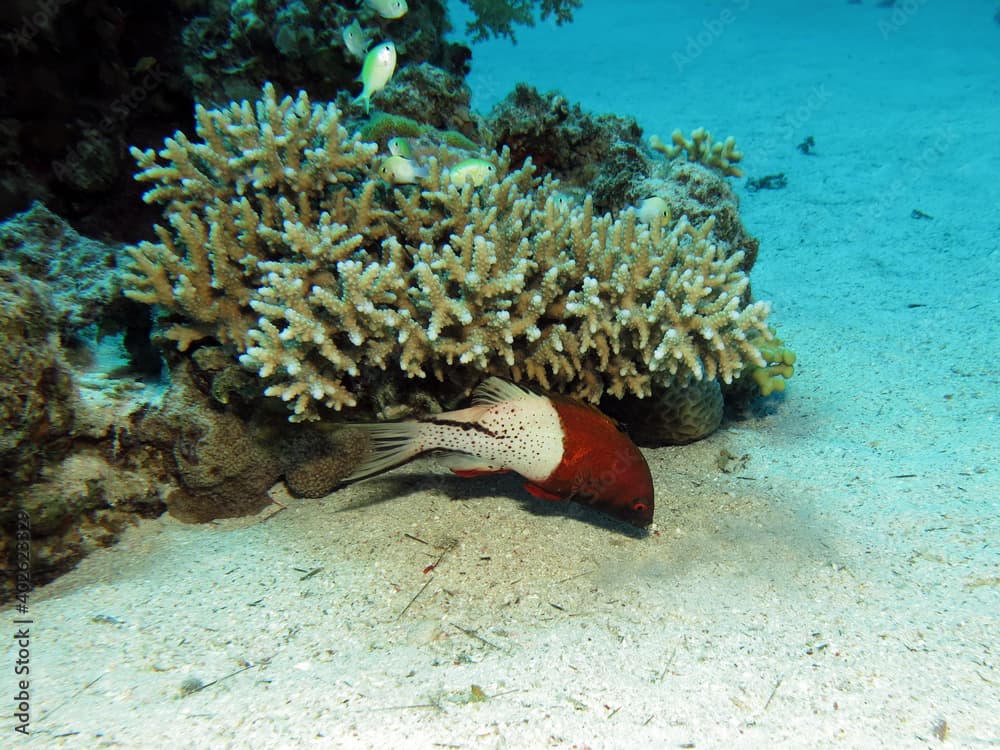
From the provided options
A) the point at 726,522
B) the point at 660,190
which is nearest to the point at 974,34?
the point at 660,190

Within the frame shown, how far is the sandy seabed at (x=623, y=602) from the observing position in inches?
82.7

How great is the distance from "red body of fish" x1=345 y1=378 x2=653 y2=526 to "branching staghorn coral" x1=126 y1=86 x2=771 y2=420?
12.4 inches

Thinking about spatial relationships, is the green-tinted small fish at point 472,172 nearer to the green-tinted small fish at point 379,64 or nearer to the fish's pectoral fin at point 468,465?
the green-tinted small fish at point 379,64

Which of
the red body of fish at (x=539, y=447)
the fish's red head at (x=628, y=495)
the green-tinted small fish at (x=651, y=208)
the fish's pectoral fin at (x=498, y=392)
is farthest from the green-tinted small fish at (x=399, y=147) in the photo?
the fish's red head at (x=628, y=495)

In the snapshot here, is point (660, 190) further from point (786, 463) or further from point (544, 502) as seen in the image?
point (544, 502)

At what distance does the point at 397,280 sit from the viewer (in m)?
3.18

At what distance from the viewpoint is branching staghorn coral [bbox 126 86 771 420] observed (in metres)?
3.17

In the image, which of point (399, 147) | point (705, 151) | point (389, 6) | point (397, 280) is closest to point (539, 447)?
point (397, 280)

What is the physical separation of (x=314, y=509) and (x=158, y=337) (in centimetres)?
151

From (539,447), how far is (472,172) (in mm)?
1929

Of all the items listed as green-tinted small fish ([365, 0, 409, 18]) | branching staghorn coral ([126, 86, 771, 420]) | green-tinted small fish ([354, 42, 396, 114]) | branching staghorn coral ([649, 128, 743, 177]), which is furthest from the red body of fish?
branching staghorn coral ([649, 128, 743, 177])

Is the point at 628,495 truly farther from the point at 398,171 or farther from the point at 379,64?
the point at 379,64

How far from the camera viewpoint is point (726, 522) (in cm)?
345

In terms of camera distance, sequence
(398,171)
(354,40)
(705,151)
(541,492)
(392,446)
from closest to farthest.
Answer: (392,446) < (541,492) < (398,171) < (354,40) < (705,151)
